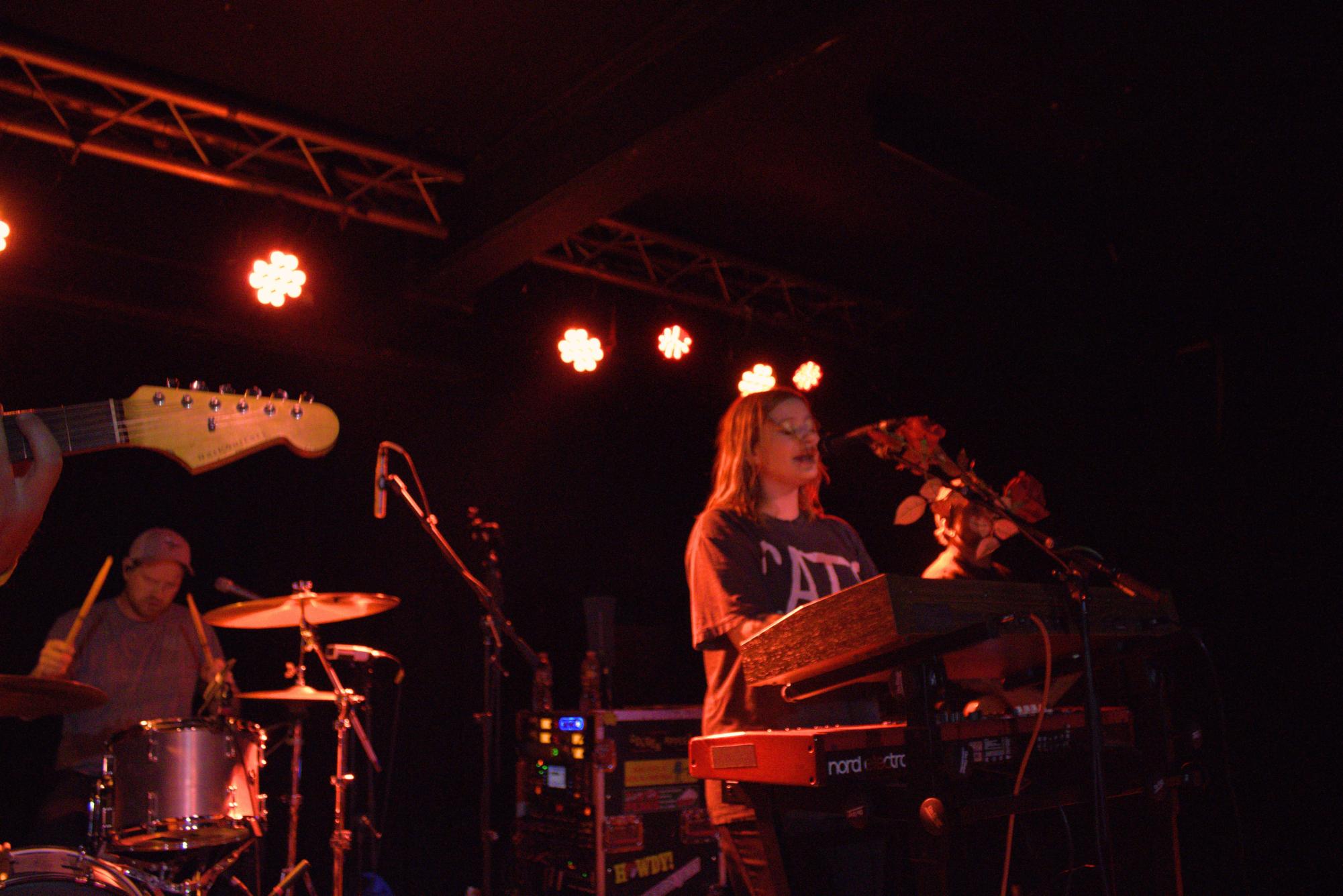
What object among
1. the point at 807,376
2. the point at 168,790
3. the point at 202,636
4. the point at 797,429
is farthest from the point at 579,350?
the point at 797,429

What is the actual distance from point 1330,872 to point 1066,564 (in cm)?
382

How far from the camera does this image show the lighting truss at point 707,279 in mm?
6691

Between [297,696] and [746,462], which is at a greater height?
[746,462]

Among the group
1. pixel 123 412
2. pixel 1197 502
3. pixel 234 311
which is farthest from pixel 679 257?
pixel 123 412

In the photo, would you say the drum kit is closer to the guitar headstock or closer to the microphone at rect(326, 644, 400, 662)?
the microphone at rect(326, 644, 400, 662)

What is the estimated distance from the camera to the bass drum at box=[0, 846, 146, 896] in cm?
312

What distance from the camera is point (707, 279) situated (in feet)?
24.1

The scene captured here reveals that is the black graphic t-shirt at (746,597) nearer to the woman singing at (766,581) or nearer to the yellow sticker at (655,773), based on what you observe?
the woman singing at (766,581)

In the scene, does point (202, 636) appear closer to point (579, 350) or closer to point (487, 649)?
point (487, 649)

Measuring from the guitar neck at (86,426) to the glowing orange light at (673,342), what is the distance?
4.81 m

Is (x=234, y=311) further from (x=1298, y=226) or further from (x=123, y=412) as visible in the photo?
(x=1298, y=226)

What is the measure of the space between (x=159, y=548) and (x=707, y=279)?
4.10m

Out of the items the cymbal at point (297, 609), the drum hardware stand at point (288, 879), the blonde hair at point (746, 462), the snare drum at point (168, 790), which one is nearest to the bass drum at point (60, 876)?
the snare drum at point (168, 790)

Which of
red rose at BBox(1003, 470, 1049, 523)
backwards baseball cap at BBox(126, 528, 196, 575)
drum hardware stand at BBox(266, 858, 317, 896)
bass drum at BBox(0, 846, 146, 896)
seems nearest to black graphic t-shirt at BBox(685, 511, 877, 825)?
red rose at BBox(1003, 470, 1049, 523)
